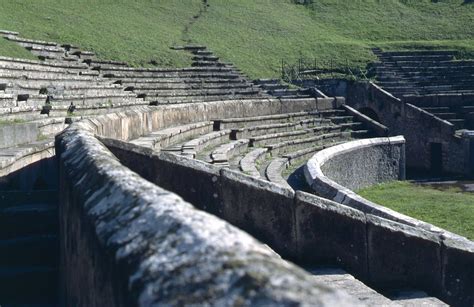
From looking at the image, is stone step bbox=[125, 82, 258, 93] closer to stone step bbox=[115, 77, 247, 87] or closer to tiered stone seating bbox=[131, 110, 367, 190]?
stone step bbox=[115, 77, 247, 87]

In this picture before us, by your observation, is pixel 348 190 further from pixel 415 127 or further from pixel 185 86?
pixel 415 127

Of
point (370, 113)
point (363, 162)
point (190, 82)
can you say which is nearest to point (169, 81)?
point (190, 82)

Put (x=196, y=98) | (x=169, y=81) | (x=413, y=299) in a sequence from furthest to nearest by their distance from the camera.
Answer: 1. (x=169, y=81)
2. (x=196, y=98)
3. (x=413, y=299)

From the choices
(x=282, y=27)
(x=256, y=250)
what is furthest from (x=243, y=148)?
(x=282, y=27)

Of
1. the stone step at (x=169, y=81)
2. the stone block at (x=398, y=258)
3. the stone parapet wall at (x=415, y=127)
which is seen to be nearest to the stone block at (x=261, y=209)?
the stone block at (x=398, y=258)

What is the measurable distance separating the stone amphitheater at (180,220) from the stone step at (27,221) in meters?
0.01

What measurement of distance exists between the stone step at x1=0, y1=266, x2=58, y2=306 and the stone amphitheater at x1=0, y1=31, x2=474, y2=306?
1 centimetres

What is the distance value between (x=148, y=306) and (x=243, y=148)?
556 inches

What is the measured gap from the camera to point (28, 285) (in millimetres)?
5914

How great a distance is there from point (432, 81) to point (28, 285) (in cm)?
2449

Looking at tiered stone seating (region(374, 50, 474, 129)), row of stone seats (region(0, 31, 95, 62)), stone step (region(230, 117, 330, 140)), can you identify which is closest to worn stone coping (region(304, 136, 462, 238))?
stone step (region(230, 117, 330, 140))

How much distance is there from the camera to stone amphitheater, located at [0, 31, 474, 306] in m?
2.54

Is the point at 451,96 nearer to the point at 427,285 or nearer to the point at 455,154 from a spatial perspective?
the point at 455,154

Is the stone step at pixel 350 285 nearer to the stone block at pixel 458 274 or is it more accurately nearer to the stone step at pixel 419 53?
the stone block at pixel 458 274
